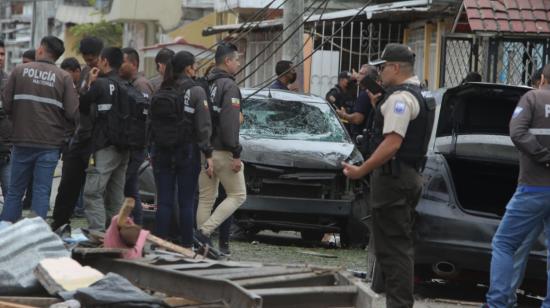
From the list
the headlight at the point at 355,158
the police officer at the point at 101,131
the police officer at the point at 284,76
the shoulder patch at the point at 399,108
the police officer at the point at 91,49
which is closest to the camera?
the shoulder patch at the point at 399,108

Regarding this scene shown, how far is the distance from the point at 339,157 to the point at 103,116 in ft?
8.92

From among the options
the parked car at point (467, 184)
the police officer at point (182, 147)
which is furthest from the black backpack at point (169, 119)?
the parked car at point (467, 184)

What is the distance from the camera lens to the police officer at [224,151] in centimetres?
1172

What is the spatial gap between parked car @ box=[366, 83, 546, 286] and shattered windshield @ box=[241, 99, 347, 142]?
331 cm

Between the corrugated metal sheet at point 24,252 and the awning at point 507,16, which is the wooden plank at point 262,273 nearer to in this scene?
the corrugated metal sheet at point 24,252

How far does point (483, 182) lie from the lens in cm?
1093

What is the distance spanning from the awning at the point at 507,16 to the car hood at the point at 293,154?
3.14 meters

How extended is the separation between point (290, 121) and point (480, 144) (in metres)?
4.11

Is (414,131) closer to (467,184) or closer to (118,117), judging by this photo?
(467,184)

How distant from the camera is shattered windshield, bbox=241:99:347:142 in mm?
14000

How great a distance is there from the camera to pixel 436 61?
21828mm

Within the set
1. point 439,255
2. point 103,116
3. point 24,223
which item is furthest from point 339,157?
point 24,223

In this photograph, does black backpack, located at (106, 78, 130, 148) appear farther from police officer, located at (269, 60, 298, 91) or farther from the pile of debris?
police officer, located at (269, 60, 298, 91)

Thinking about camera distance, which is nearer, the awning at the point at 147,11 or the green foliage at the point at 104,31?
the awning at the point at 147,11
